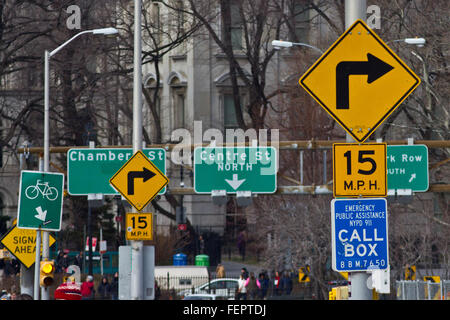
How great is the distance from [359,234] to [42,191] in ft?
41.3

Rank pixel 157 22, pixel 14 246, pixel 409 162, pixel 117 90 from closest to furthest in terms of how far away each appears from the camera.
Answer: pixel 14 246, pixel 409 162, pixel 117 90, pixel 157 22

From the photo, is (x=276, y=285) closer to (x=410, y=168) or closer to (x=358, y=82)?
(x=410, y=168)

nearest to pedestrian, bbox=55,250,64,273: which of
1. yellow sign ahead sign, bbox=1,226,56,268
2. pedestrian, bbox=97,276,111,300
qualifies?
pedestrian, bbox=97,276,111,300

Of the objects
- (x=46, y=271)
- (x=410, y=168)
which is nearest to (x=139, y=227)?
(x=46, y=271)

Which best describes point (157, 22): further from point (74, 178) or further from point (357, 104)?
point (357, 104)

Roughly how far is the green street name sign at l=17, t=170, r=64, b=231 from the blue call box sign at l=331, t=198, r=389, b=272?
12.0m

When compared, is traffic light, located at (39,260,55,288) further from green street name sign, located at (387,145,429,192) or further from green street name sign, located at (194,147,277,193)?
green street name sign, located at (387,145,429,192)

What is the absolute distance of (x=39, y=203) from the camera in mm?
19812

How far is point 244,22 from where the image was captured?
43781 millimetres

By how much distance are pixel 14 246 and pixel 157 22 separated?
26.3 m

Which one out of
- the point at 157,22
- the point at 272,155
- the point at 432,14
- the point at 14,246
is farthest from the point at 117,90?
the point at 14,246

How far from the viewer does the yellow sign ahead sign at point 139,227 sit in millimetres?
16500

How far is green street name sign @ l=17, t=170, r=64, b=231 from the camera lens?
774 inches

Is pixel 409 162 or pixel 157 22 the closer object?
pixel 409 162
